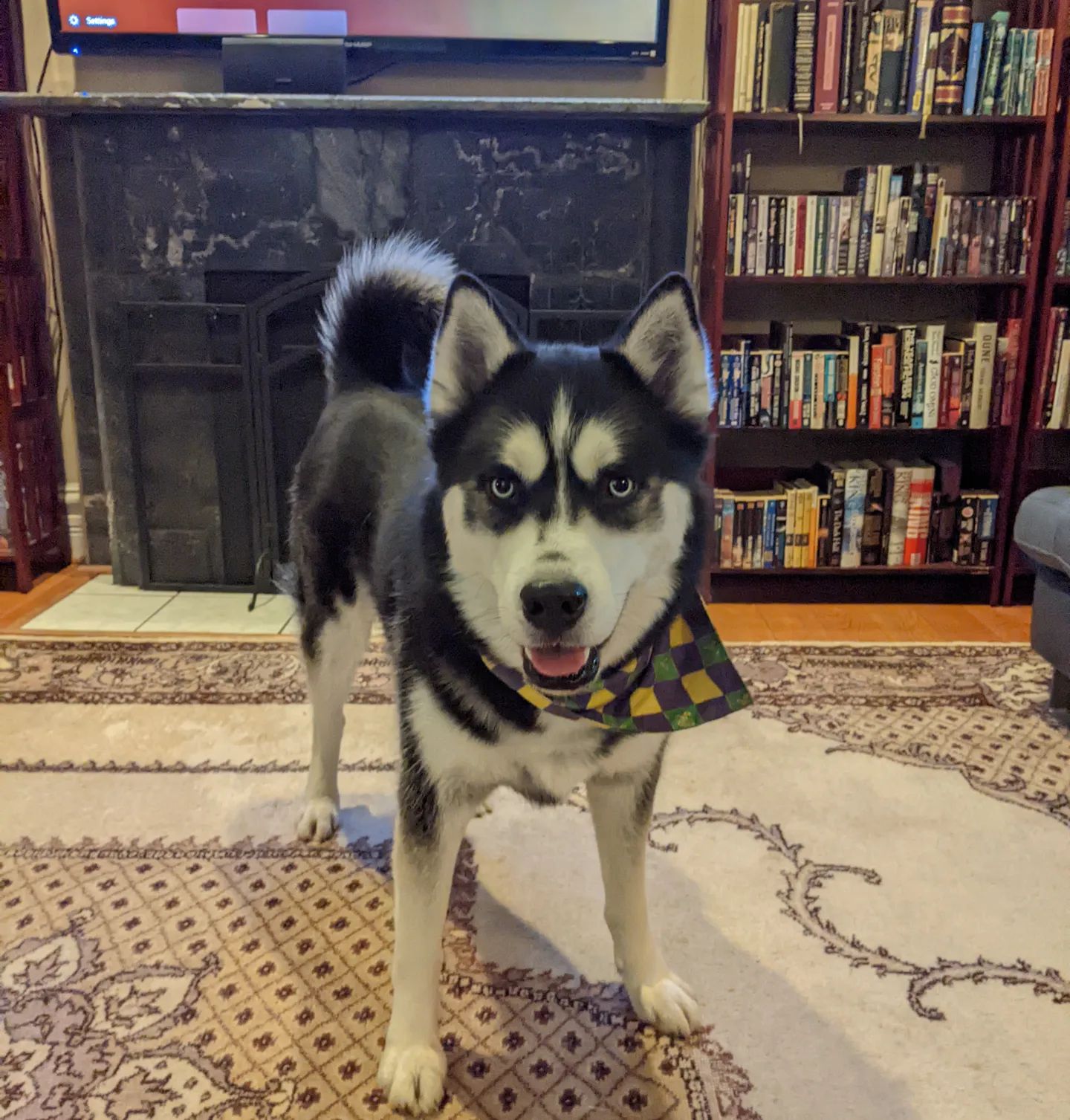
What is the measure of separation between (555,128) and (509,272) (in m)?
0.45

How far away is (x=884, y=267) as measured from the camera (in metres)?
2.95

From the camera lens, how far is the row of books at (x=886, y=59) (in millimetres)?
2760

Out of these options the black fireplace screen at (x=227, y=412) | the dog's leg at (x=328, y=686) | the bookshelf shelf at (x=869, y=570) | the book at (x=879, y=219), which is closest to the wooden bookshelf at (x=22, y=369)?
the black fireplace screen at (x=227, y=412)

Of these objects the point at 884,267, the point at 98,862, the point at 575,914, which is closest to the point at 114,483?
the point at 98,862

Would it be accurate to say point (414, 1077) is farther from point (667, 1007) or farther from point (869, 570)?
point (869, 570)

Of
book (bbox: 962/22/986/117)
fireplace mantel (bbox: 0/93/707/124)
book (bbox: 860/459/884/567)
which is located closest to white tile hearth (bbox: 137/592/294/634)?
fireplace mantel (bbox: 0/93/707/124)

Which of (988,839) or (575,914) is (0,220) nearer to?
(575,914)

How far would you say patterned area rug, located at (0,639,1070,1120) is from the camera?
3.91ft

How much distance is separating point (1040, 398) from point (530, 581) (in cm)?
269

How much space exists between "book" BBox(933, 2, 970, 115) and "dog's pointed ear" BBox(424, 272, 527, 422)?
243 centimetres

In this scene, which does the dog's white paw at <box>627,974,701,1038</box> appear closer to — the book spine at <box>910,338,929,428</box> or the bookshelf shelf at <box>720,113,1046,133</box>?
the book spine at <box>910,338,929,428</box>

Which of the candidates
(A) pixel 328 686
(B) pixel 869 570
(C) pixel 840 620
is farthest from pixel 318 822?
(B) pixel 869 570

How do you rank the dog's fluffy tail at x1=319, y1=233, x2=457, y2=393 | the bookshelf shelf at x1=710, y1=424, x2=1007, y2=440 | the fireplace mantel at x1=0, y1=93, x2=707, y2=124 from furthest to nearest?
1. the bookshelf shelf at x1=710, y1=424, x2=1007, y2=440
2. the fireplace mantel at x1=0, y1=93, x2=707, y2=124
3. the dog's fluffy tail at x1=319, y1=233, x2=457, y2=393

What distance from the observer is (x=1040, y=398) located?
9.87 feet
